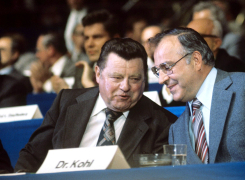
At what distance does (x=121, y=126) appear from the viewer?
2143 millimetres

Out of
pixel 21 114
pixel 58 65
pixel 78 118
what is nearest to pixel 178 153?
pixel 78 118

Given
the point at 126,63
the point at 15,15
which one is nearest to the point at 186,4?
the point at 15,15

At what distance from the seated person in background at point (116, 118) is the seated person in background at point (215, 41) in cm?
116

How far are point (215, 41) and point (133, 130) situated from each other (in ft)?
4.84

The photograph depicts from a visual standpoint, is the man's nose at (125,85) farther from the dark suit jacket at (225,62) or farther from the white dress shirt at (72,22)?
the white dress shirt at (72,22)

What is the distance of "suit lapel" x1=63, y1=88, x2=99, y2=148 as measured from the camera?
6.84 feet

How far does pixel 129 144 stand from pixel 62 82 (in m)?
1.92

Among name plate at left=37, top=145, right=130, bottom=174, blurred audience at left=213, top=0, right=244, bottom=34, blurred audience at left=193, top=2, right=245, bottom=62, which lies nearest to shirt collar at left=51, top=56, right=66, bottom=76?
blurred audience at left=193, top=2, right=245, bottom=62

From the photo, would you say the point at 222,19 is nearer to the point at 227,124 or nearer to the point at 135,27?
the point at 135,27

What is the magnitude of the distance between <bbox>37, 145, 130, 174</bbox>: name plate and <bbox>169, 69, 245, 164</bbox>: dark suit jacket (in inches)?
22.2

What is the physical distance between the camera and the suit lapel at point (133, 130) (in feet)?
6.57

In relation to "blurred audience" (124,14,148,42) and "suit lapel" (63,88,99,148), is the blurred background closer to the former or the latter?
"blurred audience" (124,14,148,42)

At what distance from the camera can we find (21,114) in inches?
106

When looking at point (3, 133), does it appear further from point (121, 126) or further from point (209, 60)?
point (209, 60)
